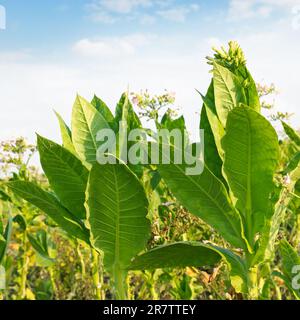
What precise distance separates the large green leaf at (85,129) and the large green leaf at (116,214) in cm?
23

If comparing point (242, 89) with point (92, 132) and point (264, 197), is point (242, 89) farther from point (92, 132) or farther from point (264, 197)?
point (92, 132)

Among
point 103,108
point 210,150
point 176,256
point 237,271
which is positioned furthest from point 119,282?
point 103,108

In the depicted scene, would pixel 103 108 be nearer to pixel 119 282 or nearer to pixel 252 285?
pixel 119 282

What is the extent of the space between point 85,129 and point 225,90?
0.44m

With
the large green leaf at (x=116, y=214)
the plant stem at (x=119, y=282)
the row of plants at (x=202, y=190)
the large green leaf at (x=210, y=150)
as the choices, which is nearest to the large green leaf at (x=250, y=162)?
the row of plants at (x=202, y=190)

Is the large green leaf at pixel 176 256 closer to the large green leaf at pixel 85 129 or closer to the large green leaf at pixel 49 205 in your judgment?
the large green leaf at pixel 49 205

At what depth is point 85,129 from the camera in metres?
1.60

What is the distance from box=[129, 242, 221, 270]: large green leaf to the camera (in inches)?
53.1

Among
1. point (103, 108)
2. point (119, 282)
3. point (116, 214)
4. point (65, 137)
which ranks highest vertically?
point (103, 108)

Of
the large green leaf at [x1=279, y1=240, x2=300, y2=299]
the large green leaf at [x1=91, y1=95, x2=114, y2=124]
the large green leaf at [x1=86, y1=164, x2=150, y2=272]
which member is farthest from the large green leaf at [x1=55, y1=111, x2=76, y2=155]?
the large green leaf at [x1=279, y1=240, x2=300, y2=299]

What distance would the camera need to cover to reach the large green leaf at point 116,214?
129 centimetres

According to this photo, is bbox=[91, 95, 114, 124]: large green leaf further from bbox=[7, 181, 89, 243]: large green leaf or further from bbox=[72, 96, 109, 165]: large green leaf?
bbox=[7, 181, 89, 243]: large green leaf
